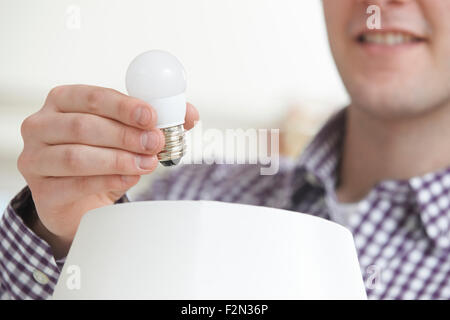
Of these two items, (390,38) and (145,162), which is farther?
(390,38)

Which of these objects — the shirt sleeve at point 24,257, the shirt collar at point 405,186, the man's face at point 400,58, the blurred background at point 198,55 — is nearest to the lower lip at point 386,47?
the man's face at point 400,58

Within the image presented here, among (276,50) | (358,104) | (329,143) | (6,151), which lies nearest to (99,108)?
(358,104)

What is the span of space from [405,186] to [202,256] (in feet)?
1.49

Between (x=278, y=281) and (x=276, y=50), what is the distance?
164 cm

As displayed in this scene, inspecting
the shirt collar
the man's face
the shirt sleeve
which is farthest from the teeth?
the shirt sleeve

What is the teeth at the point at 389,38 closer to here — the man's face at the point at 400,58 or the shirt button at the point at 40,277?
the man's face at the point at 400,58

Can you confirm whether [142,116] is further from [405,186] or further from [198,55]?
[198,55]

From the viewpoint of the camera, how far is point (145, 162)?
293 mm

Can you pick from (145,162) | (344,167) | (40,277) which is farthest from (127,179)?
(344,167)

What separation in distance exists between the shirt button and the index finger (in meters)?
0.12

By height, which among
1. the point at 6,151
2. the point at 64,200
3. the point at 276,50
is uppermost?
the point at 64,200

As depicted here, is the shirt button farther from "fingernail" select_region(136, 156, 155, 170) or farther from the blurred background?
the blurred background
